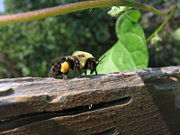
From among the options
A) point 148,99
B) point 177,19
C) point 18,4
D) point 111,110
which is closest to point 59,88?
point 111,110

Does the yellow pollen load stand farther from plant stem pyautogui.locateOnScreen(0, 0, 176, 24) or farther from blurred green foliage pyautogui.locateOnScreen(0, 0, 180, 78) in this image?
blurred green foliage pyautogui.locateOnScreen(0, 0, 180, 78)

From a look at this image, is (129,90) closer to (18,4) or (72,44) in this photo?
(72,44)

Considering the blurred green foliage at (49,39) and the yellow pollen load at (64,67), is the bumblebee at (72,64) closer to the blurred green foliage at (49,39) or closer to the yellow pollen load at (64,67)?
the yellow pollen load at (64,67)

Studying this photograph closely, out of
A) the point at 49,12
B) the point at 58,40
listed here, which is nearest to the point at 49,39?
the point at 58,40

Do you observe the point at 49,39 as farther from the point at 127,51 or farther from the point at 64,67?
the point at 64,67

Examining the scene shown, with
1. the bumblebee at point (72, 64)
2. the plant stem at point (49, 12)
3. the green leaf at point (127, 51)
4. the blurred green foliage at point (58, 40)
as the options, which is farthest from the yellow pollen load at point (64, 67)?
the blurred green foliage at point (58, 40)

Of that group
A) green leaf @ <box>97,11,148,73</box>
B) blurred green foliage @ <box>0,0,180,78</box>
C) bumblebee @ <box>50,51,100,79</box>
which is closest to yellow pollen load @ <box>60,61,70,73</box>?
bumblebee @ <box>50,51,100,79</box>
